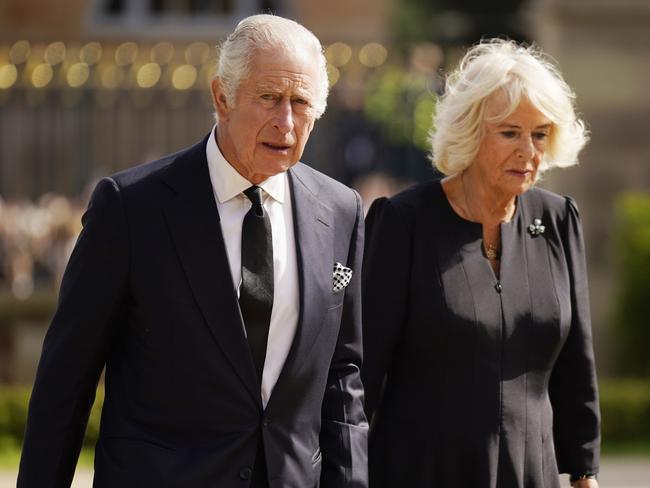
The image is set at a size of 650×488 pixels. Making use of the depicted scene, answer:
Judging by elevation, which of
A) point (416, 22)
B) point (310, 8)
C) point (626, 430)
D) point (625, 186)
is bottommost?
point (626, 430)

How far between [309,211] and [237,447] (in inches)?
24.4

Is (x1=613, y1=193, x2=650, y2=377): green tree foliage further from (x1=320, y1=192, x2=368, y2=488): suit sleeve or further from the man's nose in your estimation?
the man's nose

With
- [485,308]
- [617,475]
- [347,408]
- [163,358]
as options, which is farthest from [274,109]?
[617,475]

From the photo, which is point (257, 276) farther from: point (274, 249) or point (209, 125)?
point (209, 125)

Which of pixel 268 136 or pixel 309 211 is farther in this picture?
pixel 309 211

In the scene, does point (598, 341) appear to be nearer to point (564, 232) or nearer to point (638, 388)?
point (638, 388)

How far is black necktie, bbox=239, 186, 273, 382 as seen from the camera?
3.60 metres

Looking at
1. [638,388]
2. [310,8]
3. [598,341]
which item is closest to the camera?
[638,388]

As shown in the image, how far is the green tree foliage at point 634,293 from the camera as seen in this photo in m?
9.94

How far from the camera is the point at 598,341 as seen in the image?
407 inches

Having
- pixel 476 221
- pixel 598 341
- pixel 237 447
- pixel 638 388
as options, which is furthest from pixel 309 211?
pixel 598 341

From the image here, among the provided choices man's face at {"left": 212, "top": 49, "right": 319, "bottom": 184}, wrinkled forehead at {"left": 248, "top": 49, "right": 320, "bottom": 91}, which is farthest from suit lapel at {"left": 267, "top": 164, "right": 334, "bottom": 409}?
wrinkled forehead at {"left": 248, "top": 49, "right": 320, "bottom": 91}

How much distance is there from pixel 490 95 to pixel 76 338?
151cm

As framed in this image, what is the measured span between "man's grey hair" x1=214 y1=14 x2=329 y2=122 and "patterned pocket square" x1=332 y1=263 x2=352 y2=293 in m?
0.41
